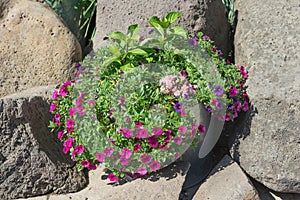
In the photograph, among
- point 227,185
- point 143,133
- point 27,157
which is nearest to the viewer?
point 143,133

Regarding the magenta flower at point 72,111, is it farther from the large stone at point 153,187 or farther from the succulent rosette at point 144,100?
the large stone at point 153,187

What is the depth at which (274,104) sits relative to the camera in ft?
7.69

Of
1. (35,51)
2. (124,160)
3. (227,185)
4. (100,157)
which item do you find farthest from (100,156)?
(35,51)

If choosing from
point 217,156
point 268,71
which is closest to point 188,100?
point 268,71

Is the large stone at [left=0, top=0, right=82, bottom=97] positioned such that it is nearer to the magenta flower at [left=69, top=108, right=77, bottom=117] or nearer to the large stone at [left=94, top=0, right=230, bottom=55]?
the large stone at [left=94, top=0, right=230, bottom=55]

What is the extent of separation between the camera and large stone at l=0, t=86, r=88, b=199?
2.39 meters

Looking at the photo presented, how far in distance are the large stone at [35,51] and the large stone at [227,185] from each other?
1235 mm

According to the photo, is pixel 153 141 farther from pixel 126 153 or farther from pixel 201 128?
pixel 201 128

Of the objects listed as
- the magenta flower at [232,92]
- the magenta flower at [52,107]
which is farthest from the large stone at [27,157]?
the magenta flower at [232,92]

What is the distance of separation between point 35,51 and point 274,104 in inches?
63.9

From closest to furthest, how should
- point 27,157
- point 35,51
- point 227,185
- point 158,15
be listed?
1. point 227,185
2. point 27,157
3. point 158,15
4. point 35,51

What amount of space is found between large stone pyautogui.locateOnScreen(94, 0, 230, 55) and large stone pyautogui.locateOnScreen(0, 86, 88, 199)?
64 cm

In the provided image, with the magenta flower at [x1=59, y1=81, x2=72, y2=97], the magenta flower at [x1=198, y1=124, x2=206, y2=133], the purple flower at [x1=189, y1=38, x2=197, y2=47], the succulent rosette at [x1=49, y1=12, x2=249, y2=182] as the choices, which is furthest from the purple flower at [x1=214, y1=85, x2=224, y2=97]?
the magenta flower at [x1=59, y1=81, x2=72, y2=97]

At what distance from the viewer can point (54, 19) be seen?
316 centimetres
